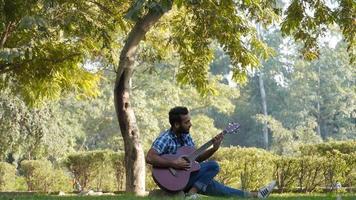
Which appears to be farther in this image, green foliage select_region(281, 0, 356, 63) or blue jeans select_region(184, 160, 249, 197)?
green foliage select_region(281, 0, 356, 63)

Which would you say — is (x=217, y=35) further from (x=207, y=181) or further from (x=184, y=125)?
(x=207, y=181)

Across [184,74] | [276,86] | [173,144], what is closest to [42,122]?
[184,74]

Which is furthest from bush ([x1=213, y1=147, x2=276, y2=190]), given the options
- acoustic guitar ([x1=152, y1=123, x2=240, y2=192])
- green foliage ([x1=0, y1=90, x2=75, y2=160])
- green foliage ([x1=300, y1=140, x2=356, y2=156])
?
green foliage ([x1=0, y1=90, x2=75, y2=160])

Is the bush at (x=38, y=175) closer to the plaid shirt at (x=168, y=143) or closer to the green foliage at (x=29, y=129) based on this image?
the green foliage at (x=29, y=129)

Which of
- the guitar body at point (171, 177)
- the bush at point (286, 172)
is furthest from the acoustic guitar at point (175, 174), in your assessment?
the bush at point (286, 172)

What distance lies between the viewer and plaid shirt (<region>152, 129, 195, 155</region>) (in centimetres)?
753

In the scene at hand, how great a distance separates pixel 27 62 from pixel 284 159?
22.7ft

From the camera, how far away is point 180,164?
291 inches

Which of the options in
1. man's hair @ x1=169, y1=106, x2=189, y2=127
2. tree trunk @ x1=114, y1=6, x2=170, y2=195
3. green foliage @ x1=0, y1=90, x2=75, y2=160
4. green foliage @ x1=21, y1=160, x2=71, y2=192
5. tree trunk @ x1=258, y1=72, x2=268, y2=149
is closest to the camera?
man's hair @ x1=169, y1=106, x2=189, y2=127

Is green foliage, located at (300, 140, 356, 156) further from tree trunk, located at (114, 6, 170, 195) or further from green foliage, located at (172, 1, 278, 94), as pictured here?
tree trunk, located at (114, 6, 170, 195)

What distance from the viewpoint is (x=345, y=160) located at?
590 inches

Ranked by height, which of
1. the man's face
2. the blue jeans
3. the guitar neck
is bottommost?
the blue jeans

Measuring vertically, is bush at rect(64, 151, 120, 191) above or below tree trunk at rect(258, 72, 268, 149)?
below

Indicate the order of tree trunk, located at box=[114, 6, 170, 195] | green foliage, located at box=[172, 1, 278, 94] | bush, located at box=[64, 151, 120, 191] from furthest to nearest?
bush, located at box=[64, 151, 120, 191] → green foliage, located at box=[172, 1, 278, 94] → tree trunk, located at box=[114, 6, 170, 195]
